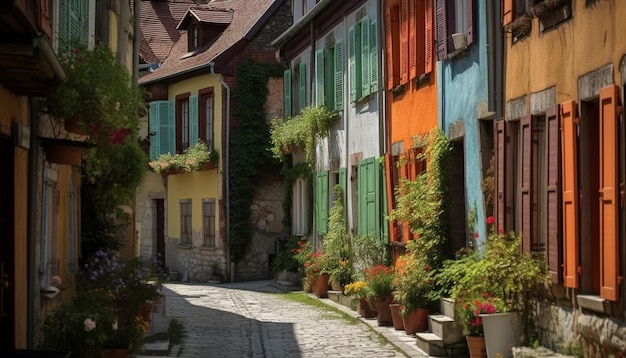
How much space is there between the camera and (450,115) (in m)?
14.9

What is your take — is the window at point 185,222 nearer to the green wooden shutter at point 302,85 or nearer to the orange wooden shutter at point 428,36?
the green wooden shutter at point 302,85

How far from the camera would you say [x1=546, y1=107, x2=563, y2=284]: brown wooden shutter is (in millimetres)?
10648

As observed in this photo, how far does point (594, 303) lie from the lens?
9.73 meters

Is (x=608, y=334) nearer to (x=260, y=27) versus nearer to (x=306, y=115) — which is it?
(x=306, y=115)

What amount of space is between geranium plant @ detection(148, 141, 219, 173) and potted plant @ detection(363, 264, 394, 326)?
43.9 feet

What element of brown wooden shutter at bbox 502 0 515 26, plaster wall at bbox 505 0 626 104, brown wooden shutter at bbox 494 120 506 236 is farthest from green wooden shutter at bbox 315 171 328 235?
brown wooden shutter at bbox 502 0 515 26

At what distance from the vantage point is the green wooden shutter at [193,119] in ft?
100

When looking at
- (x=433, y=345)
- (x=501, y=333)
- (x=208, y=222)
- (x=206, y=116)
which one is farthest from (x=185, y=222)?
(x=501, y=333)

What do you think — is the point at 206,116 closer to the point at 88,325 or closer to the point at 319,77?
the point at 319,77

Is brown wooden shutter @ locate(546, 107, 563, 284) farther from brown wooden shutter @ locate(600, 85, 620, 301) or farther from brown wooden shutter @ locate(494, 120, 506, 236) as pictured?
brown wooden shutter @ locate(494, 120, 506, 236)

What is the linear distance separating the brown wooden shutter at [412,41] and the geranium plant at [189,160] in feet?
43.8

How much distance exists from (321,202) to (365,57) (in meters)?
4.61

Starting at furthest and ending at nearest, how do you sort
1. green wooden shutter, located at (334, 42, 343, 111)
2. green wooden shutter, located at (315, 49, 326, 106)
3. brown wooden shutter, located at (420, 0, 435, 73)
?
1. green wooden shutter, located at (315, 49, 326, 106)
2. green wooden shutter, located at (334, 42, 343, 111)
3. brown wooden shutter, located at (420, 0, 435, 73)

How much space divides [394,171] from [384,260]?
4.94ft
